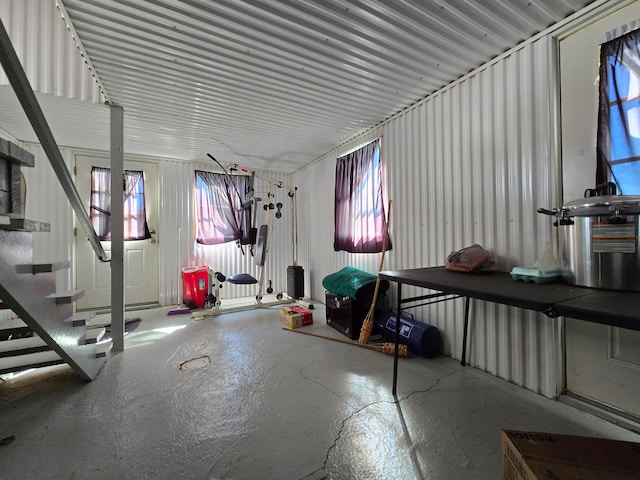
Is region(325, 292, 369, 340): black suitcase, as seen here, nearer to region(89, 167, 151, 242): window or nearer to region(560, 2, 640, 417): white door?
region(560, 2, 640, 417): white door

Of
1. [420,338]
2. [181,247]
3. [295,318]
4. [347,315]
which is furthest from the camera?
[181,247]

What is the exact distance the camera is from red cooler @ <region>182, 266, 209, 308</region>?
14.4 feet

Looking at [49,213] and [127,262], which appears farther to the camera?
[127,262]

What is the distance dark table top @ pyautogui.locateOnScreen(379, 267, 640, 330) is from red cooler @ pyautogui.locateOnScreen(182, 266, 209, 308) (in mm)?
3703

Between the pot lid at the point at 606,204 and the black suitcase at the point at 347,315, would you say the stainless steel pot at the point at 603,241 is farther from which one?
the black suitcase at the point at 347,315

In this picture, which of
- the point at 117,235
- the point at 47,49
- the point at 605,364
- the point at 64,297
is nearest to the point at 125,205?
the point at 117,235

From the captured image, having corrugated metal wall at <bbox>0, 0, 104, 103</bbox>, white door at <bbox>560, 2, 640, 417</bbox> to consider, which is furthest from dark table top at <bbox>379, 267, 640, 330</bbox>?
corrugated metal wall at <bbox>0, 0, 104, 103</bbox>

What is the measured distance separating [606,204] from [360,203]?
265cm

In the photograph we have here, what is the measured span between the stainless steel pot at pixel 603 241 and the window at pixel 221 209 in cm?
445

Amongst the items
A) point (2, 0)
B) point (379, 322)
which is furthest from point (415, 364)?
point (2, 0)

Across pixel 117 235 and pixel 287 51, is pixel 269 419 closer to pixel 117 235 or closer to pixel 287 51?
pixel 117 235

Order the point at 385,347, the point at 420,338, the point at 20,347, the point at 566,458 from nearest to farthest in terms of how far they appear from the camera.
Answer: the point at 566,458, the point at 20,347, the point at 420,338, the point at 385,347

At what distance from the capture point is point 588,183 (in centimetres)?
174

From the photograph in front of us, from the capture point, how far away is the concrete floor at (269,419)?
1361mm
